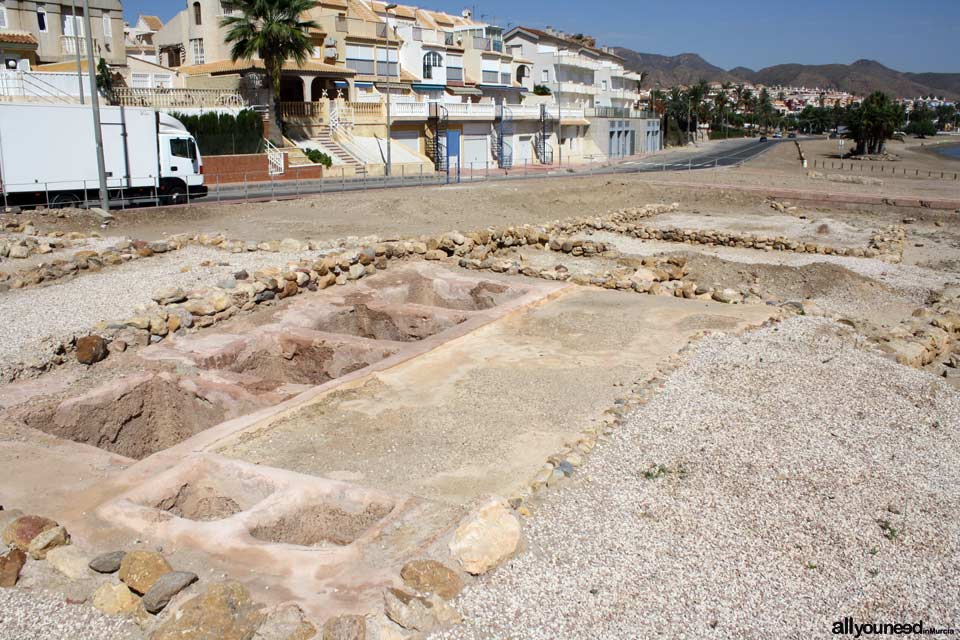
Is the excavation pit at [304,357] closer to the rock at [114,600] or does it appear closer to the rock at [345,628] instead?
the rock at [114,600]

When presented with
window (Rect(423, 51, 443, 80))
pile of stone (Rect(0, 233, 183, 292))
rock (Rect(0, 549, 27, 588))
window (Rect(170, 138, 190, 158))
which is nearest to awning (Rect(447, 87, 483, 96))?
window (Rect(423, 51, 443, 80))

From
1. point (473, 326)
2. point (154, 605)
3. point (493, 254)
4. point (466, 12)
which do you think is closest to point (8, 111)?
point (493, 254)

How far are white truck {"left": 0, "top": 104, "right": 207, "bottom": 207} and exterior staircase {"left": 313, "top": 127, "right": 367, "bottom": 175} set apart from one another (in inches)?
655

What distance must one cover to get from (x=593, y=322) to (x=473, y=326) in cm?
198

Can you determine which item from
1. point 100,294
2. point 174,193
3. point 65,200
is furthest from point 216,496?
point 174,193

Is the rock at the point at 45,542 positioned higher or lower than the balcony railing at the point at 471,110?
lower

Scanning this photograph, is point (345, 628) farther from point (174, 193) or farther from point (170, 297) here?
point (174, 193)

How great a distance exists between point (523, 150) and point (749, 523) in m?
57.8

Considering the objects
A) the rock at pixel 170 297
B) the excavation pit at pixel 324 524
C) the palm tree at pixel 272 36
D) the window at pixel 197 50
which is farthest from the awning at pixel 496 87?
the excavation pit at pixel 324 524

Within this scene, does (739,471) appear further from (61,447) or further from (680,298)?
(680,298)

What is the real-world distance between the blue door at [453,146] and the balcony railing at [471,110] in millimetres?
1107

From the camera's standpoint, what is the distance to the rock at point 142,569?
5528 mm

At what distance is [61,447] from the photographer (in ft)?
26.5

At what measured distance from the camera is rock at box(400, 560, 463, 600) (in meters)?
5.57
